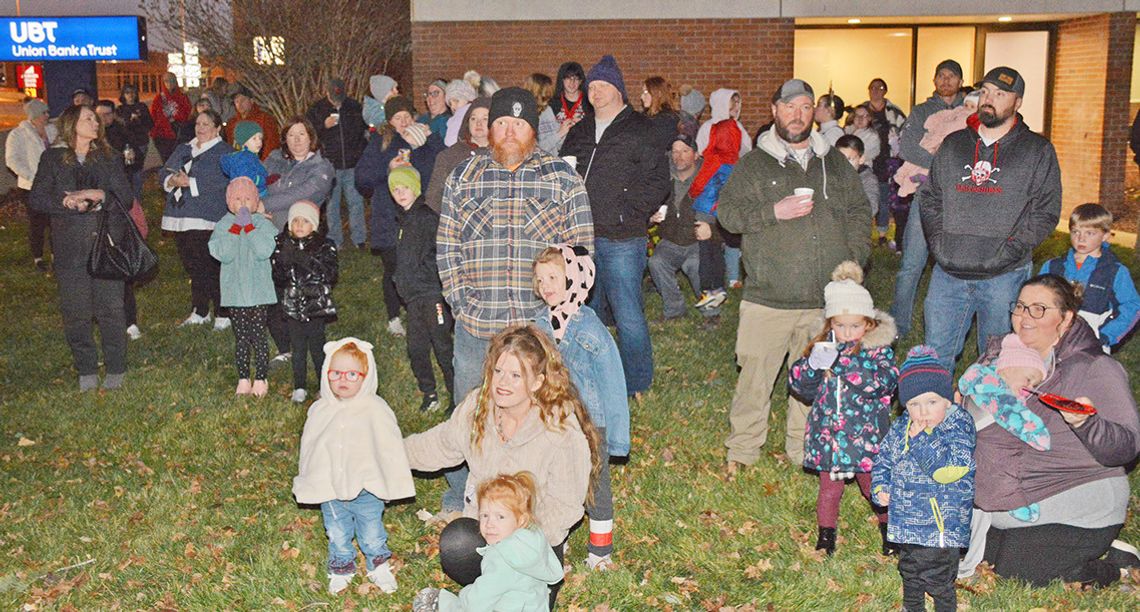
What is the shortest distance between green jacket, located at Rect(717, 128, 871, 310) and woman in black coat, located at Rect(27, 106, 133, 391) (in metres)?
4.81

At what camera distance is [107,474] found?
722 centimetres

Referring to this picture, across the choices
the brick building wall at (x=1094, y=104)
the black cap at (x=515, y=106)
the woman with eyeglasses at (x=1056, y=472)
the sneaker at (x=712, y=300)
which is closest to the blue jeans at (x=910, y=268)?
the sneaker at (x=712, y=300)

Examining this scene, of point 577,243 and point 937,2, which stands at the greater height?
point 937,2

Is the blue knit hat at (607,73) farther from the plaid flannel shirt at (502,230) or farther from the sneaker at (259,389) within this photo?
the sneaker at (259,389)

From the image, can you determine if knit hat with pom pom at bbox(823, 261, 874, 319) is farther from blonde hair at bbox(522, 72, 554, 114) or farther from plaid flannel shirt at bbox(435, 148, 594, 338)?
blonde hair at bbox(522, 72, 554, 114)

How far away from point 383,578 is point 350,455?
0.66 meters

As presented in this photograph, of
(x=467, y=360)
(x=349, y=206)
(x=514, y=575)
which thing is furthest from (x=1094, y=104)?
(x=514, y=575)

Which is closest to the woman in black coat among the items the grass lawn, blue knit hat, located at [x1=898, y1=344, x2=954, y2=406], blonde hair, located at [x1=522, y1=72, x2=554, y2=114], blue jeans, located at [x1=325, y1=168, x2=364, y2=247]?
the grass lawn

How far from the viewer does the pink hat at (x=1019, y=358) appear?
5375mm

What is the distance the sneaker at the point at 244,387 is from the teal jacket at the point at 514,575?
14.3 ft

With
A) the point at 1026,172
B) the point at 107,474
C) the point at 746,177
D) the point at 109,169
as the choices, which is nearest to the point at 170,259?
the point at 109,169

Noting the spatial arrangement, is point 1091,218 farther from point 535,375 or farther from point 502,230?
point 535,375

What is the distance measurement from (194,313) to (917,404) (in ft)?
26.2

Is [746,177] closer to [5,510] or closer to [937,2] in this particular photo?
[5,510]
